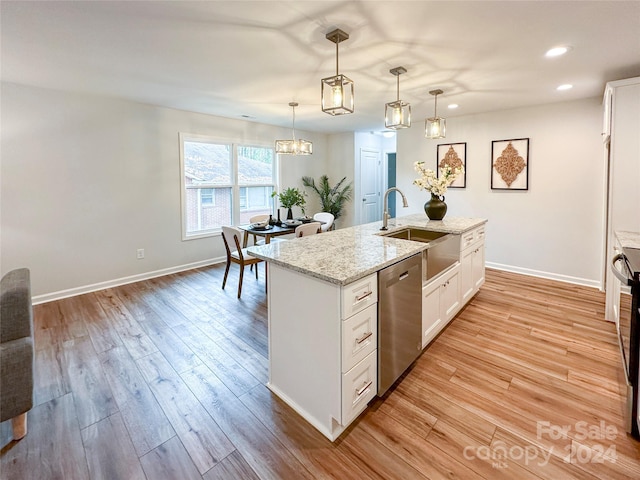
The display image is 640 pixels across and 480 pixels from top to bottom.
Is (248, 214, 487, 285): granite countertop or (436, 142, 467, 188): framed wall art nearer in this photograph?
(248, 214, 487, 285): granite countertop

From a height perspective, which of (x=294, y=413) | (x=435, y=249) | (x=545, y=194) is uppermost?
(x=545, y=194)

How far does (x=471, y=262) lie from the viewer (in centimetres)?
333

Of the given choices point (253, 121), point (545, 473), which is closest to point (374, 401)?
point (545, 473)

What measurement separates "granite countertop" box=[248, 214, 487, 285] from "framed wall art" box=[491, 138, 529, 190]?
2408 mm

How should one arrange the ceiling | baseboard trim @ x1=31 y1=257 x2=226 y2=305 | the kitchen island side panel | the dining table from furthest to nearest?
the dining table → baseboard trim @ x1=31 y1=257 x2=226 y2=305 → the ceiling → the kitchen island side panel

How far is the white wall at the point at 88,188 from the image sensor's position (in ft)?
→ 11.3

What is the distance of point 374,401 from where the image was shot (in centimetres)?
200

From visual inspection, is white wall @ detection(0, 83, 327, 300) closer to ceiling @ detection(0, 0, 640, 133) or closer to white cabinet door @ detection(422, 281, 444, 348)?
ceiling @ detection(0, 0, 640, 133)

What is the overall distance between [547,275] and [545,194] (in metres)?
1.18

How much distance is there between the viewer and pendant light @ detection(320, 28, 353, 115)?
81.1 inches

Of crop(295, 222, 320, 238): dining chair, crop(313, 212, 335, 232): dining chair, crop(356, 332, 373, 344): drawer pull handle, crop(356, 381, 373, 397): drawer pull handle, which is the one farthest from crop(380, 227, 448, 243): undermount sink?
crop(313, 212, 335, 232): dining chair

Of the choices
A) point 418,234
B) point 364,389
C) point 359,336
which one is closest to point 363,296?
point 359,336

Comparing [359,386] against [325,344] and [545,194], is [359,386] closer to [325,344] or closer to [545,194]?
[325,344]

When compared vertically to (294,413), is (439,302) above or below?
above
